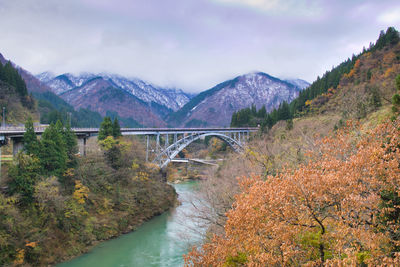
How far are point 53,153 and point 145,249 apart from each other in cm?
826

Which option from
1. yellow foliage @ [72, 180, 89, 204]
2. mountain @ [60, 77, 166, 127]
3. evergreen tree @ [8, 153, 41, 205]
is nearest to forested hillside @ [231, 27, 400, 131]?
yellow foliage @ [72, 180, 89, 204]

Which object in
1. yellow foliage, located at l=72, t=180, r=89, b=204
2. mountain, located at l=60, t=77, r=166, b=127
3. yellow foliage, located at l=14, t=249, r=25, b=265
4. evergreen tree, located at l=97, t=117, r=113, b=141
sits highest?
mountain, located at l=60, t=77, r=166, b=127

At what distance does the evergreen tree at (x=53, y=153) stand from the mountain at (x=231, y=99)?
113 m

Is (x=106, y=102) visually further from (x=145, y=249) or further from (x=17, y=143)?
(x=145, y=249)

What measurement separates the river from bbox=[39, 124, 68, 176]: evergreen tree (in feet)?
18.4

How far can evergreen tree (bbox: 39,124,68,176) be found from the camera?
17797 mm

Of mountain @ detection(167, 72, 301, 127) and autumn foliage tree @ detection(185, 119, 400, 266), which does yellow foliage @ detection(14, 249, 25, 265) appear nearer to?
autumn foliage tree @ detection(185, 119, 400, 266)

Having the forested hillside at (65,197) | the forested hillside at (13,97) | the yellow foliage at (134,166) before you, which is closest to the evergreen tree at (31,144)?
the forested hillside at (65,197)

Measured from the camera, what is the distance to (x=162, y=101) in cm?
18550

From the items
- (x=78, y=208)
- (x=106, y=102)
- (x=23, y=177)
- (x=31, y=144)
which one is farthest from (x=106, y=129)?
(x=106, y=102)

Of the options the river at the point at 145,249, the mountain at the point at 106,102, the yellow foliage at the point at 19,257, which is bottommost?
the river at the point at 145,249

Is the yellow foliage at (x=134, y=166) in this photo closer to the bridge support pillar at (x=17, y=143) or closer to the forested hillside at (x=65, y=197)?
the forested hillside at (x=65, y=197)

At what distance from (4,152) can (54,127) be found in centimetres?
652

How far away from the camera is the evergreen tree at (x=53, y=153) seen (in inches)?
701
